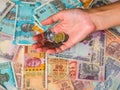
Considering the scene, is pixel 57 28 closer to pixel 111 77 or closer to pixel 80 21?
pixel 80 21

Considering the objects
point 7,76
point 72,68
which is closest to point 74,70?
point 72,68

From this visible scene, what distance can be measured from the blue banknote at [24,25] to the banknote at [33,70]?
5 centimetres

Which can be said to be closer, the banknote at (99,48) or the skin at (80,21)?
the skin at (80,21)

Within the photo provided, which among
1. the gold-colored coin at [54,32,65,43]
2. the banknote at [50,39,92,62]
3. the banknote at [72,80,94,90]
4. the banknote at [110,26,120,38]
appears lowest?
the banknote at [72,80,94,90]

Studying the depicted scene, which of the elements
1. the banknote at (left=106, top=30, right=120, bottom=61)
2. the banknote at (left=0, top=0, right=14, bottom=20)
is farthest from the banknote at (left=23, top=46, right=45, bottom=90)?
the banknote at (left=106, top=30, right=120, bottom=61)

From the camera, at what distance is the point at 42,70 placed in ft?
4.94

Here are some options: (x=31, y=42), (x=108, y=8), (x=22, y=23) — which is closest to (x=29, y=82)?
(x=31, y=42)

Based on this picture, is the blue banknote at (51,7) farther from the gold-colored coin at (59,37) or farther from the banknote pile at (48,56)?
the gold-colored coin at (59,37)

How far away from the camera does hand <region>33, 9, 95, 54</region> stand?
4.59ft

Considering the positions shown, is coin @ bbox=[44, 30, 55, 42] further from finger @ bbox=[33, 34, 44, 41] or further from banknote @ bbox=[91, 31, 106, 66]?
banknote @ bbox=[91, 31, 106, 66]

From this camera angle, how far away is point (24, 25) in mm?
1551

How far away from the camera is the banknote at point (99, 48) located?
156cm

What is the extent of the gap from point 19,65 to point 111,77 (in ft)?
1.52

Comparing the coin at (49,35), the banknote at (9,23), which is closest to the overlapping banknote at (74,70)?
the coin at (49,35)
